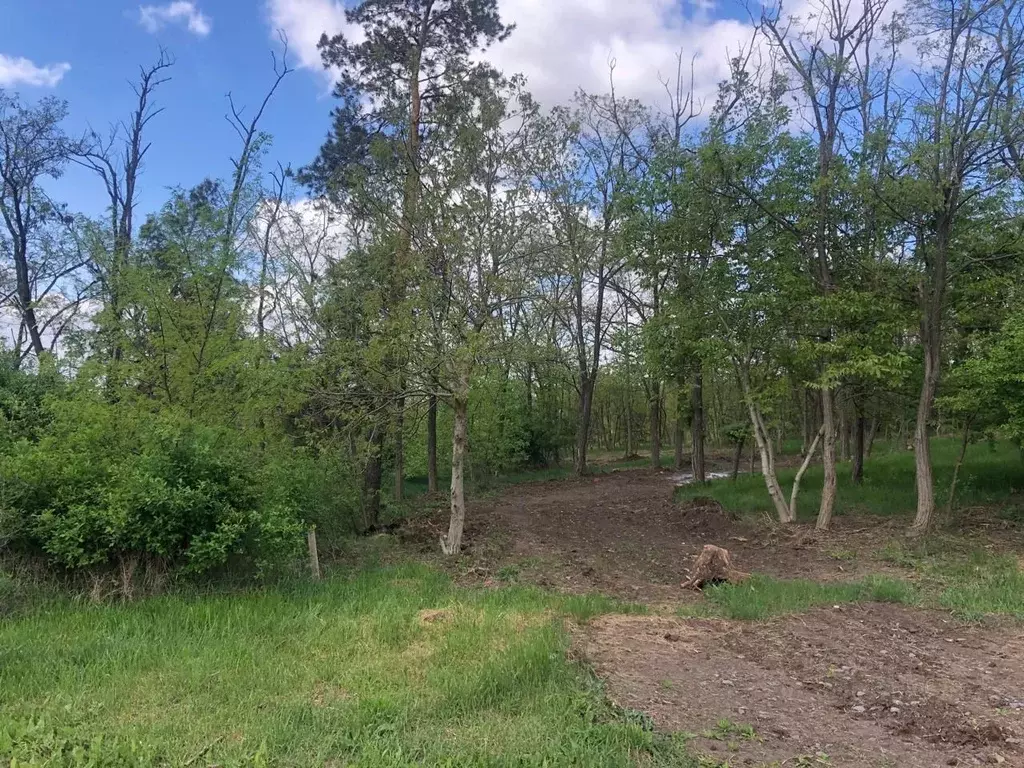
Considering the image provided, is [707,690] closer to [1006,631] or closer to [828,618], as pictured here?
[828,618]

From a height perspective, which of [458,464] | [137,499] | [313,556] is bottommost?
[313,556]

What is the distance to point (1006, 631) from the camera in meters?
6.30

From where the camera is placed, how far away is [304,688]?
465cm

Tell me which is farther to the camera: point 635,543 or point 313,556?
point 635,543

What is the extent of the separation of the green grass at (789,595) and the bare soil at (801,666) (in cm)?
29

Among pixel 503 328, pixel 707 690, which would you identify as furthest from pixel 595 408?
pixel 707 690

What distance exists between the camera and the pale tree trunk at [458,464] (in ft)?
32.0

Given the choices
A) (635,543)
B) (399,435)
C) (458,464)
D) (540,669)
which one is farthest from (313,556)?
(635,543)

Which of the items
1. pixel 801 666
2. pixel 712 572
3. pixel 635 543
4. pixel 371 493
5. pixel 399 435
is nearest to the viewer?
pixel 801 666

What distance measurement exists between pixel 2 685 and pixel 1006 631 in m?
8.33

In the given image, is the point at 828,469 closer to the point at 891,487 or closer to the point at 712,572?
the point at 891,487

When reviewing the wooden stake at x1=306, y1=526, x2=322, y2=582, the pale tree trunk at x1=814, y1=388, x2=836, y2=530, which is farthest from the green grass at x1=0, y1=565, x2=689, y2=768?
the pale tree trunk at x1=814, y1=388, x2=836, y2=530

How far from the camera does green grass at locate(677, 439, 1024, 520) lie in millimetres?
13078

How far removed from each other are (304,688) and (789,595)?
5.45 meters
